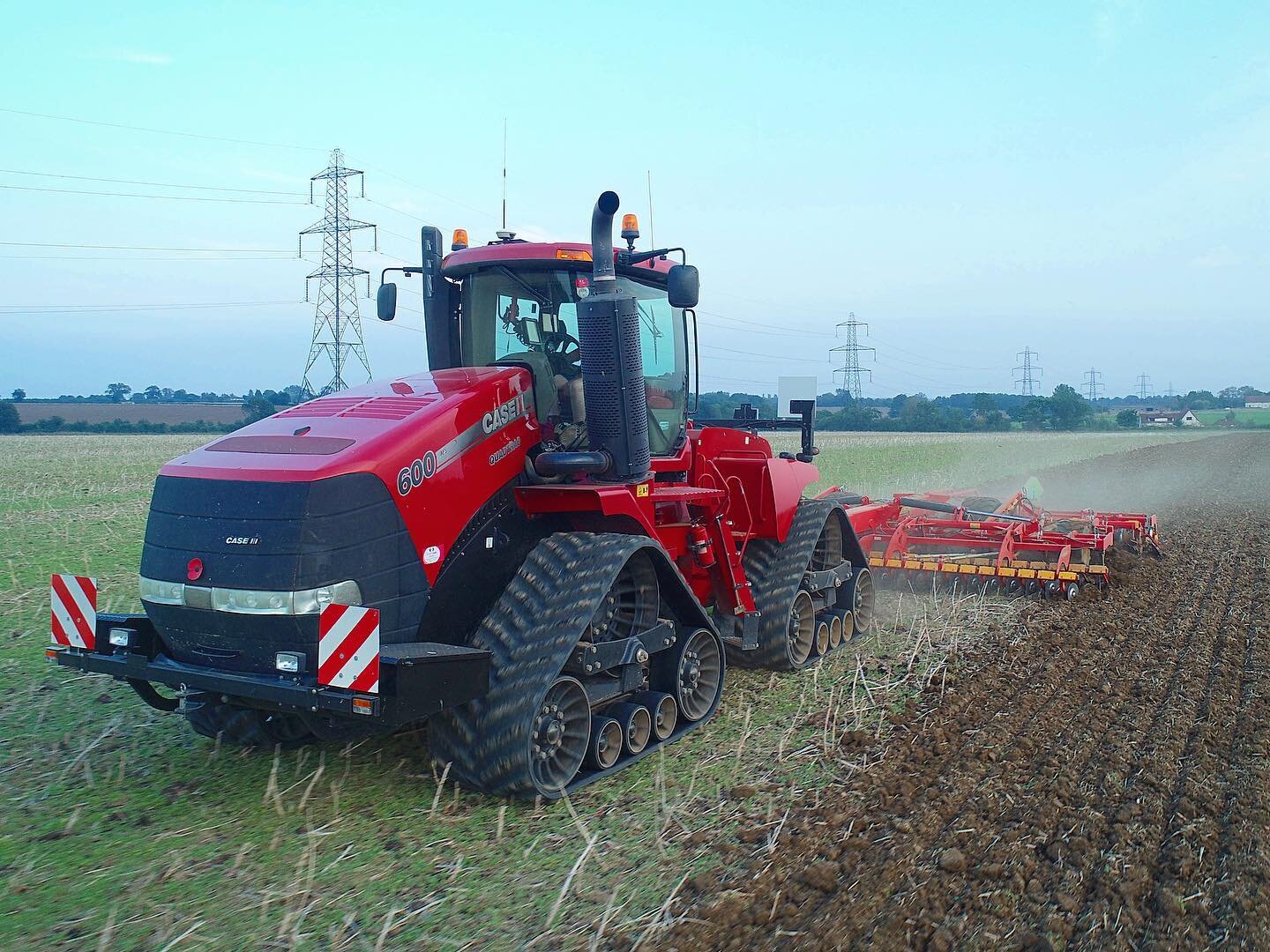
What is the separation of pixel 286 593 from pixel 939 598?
7189 mm

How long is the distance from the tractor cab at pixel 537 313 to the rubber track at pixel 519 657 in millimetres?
960

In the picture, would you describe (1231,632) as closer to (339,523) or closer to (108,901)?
(339,523)

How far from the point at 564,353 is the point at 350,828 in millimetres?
2898

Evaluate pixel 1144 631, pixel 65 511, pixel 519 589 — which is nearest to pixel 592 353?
pixel 519 589

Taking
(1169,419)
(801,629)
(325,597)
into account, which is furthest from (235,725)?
(1169,419)

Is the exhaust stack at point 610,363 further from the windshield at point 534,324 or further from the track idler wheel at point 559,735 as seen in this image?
the track idler wheel at point 559,735

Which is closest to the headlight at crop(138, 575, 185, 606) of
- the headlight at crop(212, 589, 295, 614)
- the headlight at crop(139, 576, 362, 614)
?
the headlight at crop(139, 576, 362, 614)

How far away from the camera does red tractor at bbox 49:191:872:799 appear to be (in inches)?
171

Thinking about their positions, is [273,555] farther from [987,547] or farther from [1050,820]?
[987,547]

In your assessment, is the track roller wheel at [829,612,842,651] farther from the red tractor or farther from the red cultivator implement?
the red tractor

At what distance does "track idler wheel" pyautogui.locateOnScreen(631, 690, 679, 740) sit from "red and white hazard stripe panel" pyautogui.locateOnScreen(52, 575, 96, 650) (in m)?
2.83

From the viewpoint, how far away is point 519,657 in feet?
15.6

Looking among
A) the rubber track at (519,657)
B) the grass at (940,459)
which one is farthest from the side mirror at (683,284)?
the grass at (940,459)

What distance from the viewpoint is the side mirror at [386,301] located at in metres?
6.64
